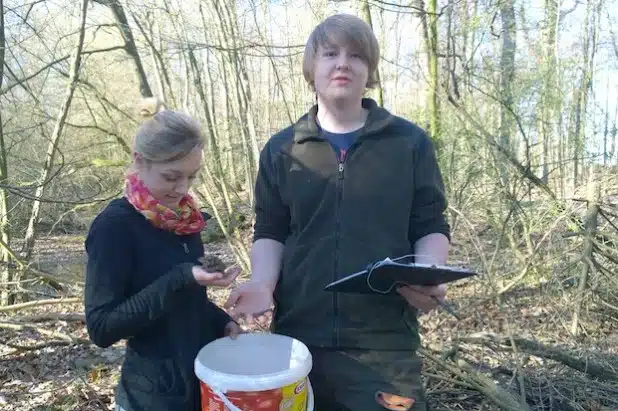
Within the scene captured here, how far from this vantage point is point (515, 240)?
5801 mm

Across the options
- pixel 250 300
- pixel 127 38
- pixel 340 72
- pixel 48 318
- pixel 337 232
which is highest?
pixel 127 38

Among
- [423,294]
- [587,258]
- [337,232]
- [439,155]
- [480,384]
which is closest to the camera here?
[423,294]

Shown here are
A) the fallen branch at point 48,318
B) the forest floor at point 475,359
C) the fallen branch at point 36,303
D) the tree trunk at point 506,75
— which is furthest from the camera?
the tree trunk at point 506,75

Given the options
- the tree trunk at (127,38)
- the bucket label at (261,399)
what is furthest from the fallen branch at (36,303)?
the bucket label at (261,399)

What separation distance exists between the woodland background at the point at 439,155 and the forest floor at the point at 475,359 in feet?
0.06

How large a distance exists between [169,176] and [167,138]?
0.43ft

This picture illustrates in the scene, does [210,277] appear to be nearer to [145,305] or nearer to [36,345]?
[145,305]

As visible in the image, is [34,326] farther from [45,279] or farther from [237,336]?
[237,336]

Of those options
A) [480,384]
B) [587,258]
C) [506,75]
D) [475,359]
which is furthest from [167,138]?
[506,75]

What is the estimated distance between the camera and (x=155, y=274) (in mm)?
1888

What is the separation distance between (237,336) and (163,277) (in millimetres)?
407

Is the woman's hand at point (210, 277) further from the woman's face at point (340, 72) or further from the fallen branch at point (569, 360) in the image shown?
the fallen branch at point (569, 360)

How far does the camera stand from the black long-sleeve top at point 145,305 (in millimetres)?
1746

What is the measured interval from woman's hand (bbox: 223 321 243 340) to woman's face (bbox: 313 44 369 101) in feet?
3.02
